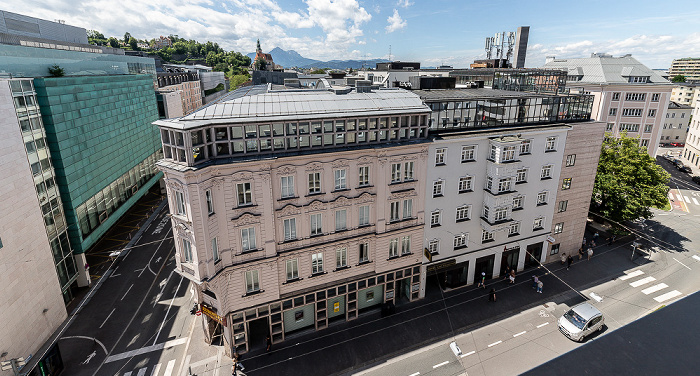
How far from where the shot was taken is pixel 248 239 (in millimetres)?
30812

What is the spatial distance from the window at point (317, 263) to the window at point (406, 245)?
9.19 m

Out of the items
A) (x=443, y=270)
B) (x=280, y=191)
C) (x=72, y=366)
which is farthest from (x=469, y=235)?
(x=72, y=366)

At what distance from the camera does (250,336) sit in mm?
34969

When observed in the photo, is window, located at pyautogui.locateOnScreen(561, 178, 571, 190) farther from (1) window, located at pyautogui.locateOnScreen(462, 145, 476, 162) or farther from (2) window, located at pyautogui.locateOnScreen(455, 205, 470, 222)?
(1) window, located at pyautogui.locateOnScreen(462, 145, 476, 162)

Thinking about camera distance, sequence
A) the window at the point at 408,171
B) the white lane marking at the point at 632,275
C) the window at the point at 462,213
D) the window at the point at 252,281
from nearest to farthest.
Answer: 1. the window at the point at 252,281
2. the window at the point at 408,171
3. the window at the point at 462,213
4. the white lane marking at the point at 632,275

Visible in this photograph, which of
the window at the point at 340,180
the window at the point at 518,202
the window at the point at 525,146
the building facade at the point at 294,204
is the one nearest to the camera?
the building facade at the point at 294,204

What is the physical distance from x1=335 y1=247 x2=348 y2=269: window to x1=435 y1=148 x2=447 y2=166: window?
13.2 m

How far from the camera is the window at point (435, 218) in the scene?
125 ft

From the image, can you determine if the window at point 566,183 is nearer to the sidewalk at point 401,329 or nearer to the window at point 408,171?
the sidewalk at point 401,329

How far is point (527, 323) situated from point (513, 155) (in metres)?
18.2

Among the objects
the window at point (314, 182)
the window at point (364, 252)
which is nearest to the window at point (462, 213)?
the window at point (364, 252)

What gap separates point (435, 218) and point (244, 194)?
20.7m

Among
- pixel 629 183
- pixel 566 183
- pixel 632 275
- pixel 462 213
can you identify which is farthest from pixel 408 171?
pixel 629 183

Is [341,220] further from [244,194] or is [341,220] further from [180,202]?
[180,202]
